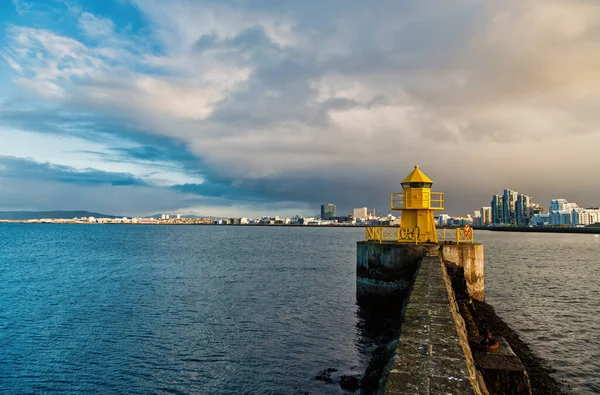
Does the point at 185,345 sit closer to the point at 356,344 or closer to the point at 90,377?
the point at 90,377

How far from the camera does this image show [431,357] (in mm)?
6715

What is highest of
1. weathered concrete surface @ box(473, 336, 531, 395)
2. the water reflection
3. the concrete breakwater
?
the concrete breakwater

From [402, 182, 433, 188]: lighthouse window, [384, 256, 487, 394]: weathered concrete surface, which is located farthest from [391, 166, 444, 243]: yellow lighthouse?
[384, 256, 487, 394]: weathered concrete surface

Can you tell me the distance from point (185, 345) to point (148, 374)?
2780 millimetres

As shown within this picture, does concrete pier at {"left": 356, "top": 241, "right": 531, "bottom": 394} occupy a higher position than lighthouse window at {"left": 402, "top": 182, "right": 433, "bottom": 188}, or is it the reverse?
lighthouse window at {"left": 402, "top": 182, "right": 433, "bottom": 188}

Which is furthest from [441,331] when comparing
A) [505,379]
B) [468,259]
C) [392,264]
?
[468,259]

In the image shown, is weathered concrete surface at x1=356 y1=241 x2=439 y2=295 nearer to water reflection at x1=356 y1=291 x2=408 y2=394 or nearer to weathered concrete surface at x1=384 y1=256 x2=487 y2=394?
water reflection at x1=356 y1=291 x2=408 y2=394

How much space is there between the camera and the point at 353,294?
25.8 meters

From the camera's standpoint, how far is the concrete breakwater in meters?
5.97

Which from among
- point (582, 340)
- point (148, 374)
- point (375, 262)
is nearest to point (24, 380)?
point (148, 374)

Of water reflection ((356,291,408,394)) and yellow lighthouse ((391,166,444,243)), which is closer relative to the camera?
water reflection ((356,291,408,394))

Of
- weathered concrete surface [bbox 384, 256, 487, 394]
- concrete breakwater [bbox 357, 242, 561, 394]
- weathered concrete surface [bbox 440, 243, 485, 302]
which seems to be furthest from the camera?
weathered concrete surface [bbox 440, 243, 485, 302]

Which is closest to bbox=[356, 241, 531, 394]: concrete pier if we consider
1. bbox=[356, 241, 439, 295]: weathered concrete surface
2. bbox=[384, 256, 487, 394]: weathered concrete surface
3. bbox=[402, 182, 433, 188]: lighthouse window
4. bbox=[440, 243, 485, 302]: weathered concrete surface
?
bbox=[384, 256, 487, 394]: weathered concrete surface

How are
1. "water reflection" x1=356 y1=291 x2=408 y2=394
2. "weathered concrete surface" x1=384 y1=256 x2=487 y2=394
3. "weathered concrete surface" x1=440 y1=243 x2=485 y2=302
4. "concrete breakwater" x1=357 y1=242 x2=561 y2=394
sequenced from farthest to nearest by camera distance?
"weathered concrete surface" x1=440 y1=243 x2=485 y2=302
"water reflection" x1=356 y1=291 x2=408 y2=394
"concrete breakwater" x1=357 y1=242 x2=561 y2=394
"weathered concrete surface" x1=384 y1=256 x2=487 y2=394
